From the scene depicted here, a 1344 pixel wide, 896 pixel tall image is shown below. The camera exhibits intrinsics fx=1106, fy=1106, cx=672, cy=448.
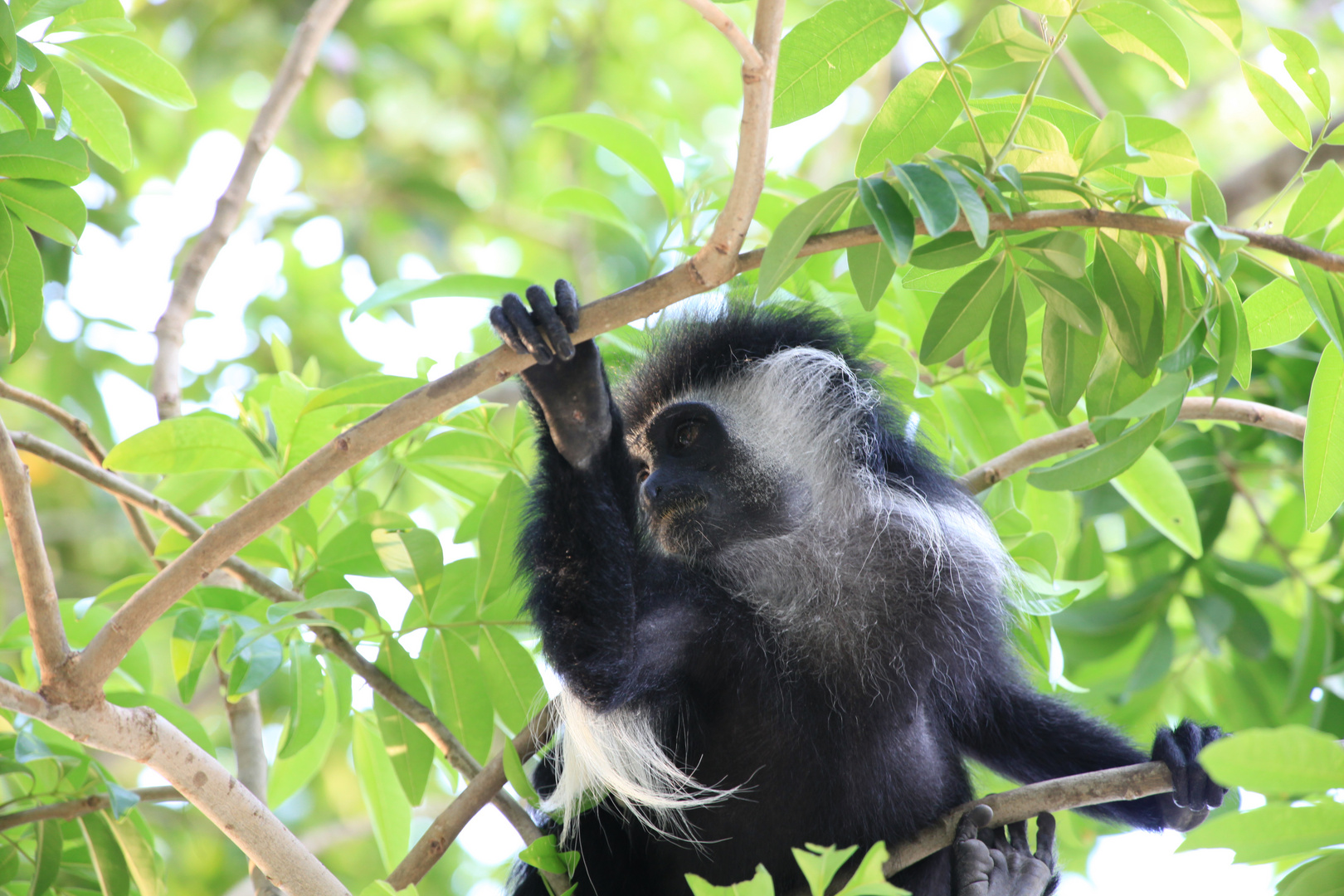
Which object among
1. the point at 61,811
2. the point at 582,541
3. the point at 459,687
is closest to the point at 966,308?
the point at 582,541

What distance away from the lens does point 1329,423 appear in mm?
1623

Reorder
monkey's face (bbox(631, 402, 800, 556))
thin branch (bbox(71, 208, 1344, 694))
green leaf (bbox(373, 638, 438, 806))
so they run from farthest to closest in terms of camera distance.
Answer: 1. monkey's face (bbox(631, 402, 800, 556))
2. green leaf (bbox(373, 638, 438, 806))
3. thin branch (bbox(71, 208, 1344, 694))

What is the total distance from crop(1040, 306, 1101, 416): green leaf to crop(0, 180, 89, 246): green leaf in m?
1.56

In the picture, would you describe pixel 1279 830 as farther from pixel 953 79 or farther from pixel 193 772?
pixel 193 772

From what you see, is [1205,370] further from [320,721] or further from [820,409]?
[320,721]

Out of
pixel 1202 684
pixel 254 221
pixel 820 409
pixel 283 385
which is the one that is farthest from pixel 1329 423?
pixel 254 221

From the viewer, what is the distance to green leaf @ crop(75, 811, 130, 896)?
2.07 meters

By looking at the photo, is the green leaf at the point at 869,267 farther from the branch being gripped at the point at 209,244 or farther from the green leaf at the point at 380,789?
the branch being gripped at the point at 209,244

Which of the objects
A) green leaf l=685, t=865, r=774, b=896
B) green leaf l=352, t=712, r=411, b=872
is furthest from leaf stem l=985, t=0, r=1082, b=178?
green leaf l=352, t=712, r=411, b=872

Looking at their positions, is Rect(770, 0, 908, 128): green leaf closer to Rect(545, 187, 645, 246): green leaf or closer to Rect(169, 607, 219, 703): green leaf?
Rect(545, 187, 645, 246): green leaf

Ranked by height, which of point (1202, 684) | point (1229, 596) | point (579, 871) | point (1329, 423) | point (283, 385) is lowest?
point (1202, 684)

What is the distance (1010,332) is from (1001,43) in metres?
0.43

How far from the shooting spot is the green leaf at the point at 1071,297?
63.2 inches

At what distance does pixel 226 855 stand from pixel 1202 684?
13.7 ft
